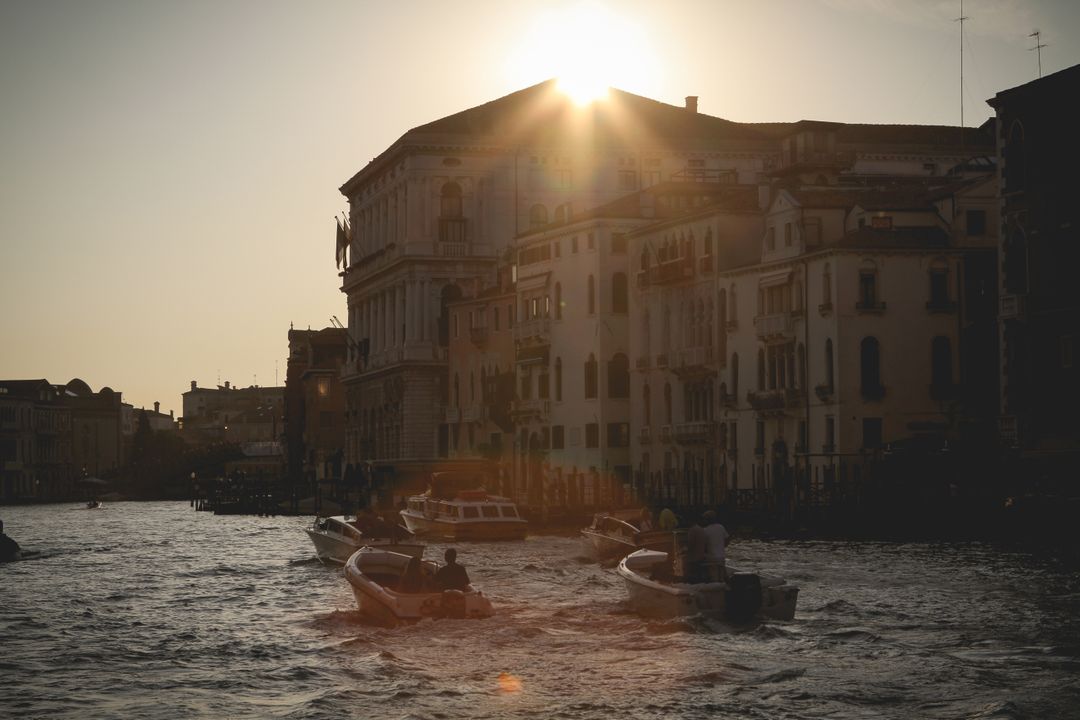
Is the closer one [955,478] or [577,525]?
[955,478]

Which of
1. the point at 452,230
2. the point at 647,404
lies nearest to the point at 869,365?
the point at 647,404

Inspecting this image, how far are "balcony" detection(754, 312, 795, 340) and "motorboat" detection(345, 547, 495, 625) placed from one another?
3249 cm

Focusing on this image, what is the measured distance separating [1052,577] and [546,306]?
4975 centimetres

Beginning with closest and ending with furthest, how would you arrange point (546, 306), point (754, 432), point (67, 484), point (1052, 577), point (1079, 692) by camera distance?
point (1079, 692), point (1052, 577), point (754, 432), point (546, 306), point (67, 484)

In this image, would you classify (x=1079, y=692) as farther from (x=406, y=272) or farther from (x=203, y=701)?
(x=406, y=272)

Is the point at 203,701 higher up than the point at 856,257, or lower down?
lower down

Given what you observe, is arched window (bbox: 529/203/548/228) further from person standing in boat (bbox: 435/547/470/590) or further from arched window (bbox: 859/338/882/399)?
person standing in boat (bbox: 435/547/470/590)

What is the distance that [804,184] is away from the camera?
7625 cm

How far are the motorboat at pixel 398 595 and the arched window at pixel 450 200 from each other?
7595cm

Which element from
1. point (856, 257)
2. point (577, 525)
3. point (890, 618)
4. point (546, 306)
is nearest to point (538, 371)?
point (546, 306)

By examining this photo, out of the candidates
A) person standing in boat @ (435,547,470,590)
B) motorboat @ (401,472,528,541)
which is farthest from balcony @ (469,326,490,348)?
person standing in boat @ (435,547,470,590)

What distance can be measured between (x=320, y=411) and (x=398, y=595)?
388 ft

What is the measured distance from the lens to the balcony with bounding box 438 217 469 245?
4461 inches

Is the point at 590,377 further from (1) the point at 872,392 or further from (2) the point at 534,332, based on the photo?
(1) the point at 872,392
